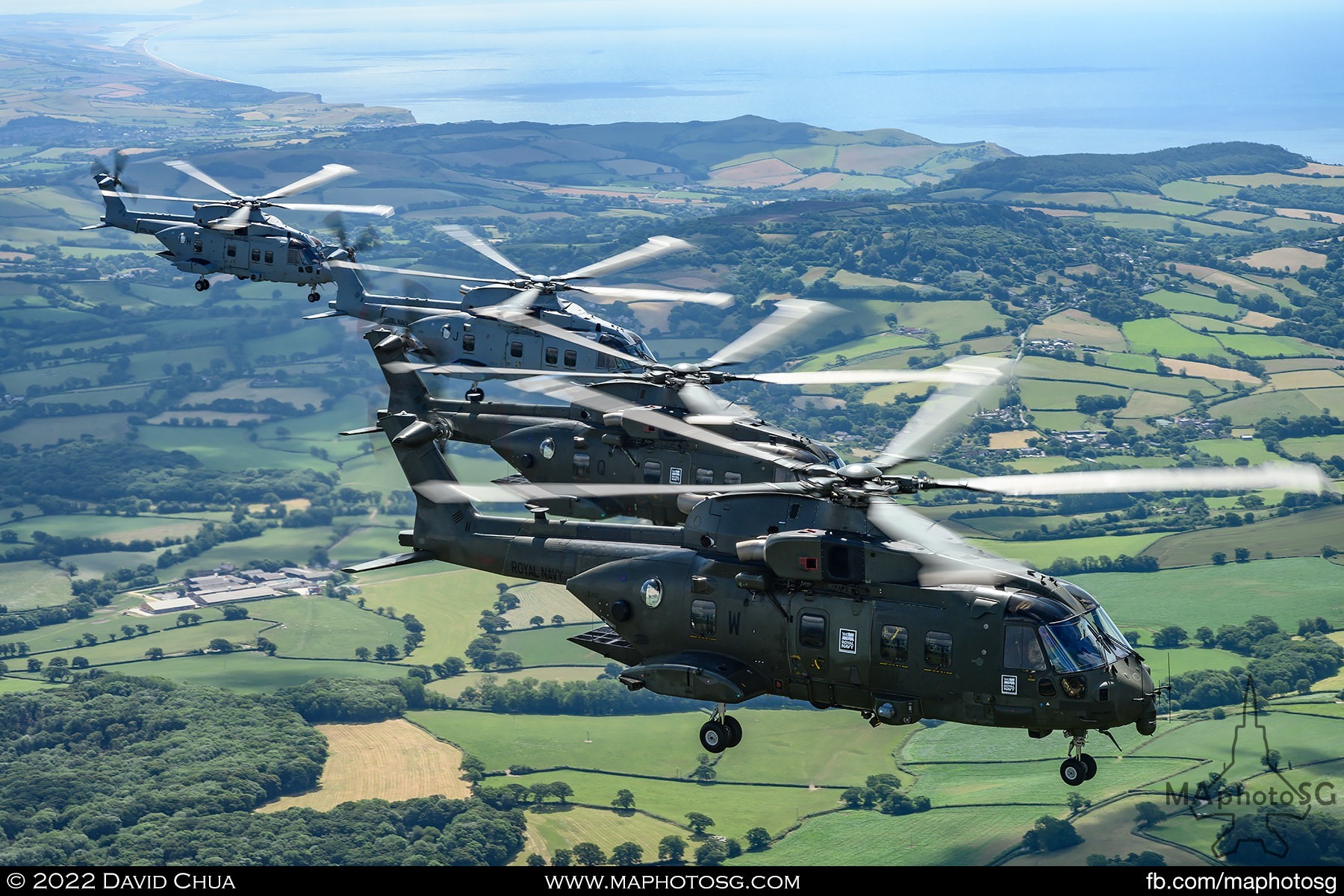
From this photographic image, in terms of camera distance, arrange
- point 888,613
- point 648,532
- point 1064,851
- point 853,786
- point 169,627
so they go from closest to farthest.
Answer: point 888,613 → point 648,532 → point 1064,851 → point 853,786 → point 169,627

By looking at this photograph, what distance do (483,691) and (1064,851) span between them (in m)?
67.0

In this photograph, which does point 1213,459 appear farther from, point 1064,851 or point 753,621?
point 753,621

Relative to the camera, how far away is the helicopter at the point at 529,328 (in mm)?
44656

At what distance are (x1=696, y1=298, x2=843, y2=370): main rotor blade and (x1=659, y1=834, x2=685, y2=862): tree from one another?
266 ft

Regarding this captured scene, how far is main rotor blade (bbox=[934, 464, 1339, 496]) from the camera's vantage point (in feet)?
71.8

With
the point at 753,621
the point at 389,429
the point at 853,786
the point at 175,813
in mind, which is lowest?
the point at 175,813

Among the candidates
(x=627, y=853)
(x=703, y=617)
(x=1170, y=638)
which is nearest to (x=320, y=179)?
(x=703, y=617)

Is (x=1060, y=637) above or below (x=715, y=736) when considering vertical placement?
above

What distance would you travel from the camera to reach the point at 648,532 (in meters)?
34.2

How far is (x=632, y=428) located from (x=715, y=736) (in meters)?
12.7

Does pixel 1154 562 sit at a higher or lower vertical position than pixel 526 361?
lower

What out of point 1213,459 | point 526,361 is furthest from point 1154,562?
point 526,361

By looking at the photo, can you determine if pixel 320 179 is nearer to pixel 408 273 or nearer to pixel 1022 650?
pixel 408 273

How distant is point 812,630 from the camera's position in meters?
30.2
